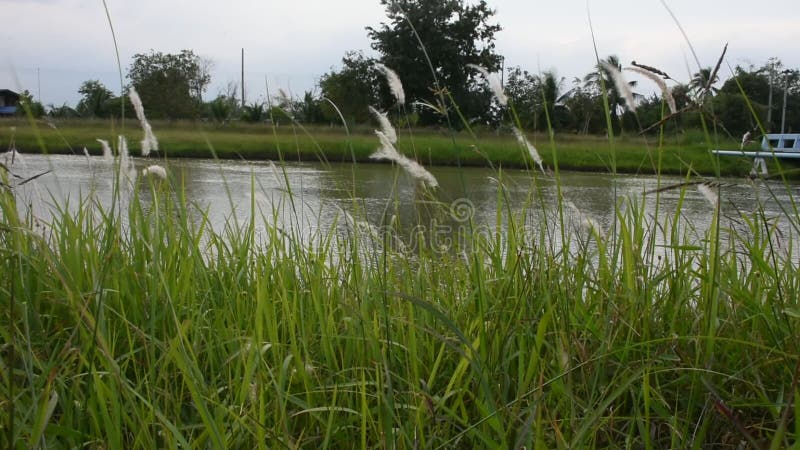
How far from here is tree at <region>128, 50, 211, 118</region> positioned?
15539 mm

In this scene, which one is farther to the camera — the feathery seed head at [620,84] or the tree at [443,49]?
the tree at [443,49]

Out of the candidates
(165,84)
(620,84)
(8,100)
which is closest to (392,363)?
(620,84)

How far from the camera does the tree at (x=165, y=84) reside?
15539mm

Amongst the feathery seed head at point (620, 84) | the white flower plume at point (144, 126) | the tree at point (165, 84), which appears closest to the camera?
the feathery seed head at point (620, 84)

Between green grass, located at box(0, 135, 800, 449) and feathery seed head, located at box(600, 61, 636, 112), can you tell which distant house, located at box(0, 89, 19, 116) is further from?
feathery seed head, located at box(600, 61, 636, 112)

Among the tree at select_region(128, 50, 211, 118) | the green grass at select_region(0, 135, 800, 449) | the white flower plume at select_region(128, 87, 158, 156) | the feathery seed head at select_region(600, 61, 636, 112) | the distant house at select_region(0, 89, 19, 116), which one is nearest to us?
the green grass at select_region(0, 135, 800, 449)

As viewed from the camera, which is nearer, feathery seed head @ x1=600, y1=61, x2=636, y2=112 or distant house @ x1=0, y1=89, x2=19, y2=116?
feathery seed head @ x1=600, y1=61, x2=636, y2=112

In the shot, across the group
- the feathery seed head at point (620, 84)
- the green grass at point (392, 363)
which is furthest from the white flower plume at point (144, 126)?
the feathery seed head at point (620, 84)

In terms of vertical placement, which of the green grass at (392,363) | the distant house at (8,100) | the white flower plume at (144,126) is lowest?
the green grass at (392,363)

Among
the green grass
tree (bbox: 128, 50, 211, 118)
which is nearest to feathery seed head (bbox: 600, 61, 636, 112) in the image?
the green grass

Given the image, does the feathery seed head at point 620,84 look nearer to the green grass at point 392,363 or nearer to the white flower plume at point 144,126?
the green grass at point 392,363

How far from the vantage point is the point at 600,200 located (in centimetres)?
646

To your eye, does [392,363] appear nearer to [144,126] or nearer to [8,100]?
[144,126]

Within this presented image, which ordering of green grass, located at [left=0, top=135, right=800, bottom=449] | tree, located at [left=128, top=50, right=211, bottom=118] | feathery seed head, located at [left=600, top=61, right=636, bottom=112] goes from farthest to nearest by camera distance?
tree, located at [left=128, top=50, right=211, bottom=118] < feathery seed head, located at [left=600, top=61, right=636, bottom=112] < green grass, located at [left=0, top=135, right=800, bottom=449]
